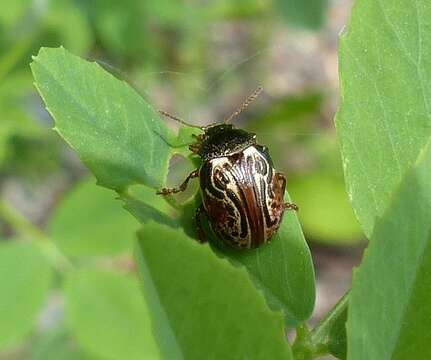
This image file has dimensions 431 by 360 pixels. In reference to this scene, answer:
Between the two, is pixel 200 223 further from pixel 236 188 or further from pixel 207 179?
pixel 236 188

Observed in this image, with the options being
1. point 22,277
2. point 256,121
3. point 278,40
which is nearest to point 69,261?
point 22,277

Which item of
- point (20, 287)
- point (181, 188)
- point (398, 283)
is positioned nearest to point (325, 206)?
point (20, 287)

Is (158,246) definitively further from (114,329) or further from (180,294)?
(114,329)

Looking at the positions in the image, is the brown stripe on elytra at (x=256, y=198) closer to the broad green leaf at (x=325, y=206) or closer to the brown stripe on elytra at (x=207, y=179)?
the brown stripe on elytra at (x=207, y=179)

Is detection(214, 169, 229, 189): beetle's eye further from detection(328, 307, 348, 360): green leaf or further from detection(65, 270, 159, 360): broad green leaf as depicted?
detection(65, 270, 159, 360): broad green leaf

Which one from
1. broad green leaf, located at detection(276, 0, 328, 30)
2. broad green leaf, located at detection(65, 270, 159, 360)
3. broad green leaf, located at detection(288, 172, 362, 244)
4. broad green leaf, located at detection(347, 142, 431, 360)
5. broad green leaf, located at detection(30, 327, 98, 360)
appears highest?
broad green leaf, located at detection(347, 142, 431, 360)

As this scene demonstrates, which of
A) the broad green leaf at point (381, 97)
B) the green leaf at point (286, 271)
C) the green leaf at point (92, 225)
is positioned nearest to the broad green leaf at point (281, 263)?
the green leaf at point (286, 271)

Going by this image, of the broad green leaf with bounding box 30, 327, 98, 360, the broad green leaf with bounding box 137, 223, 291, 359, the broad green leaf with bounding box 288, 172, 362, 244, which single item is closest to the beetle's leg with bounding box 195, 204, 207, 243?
the broad green leaf with bounding box 137, 223, 291, 359

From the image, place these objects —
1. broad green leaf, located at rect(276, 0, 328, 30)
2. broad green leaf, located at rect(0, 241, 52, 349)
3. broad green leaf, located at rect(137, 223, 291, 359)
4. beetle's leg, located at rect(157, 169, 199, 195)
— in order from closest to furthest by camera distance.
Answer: broad green leaf, located at rect(137, 223, 291, 359) → beetle's leg, located at rect(157, 169, 199, 195) → broad green leaf, located at rect(0, 241, 52, 349) → broad green leaf, located at rect(276, 0, 328, 30)
